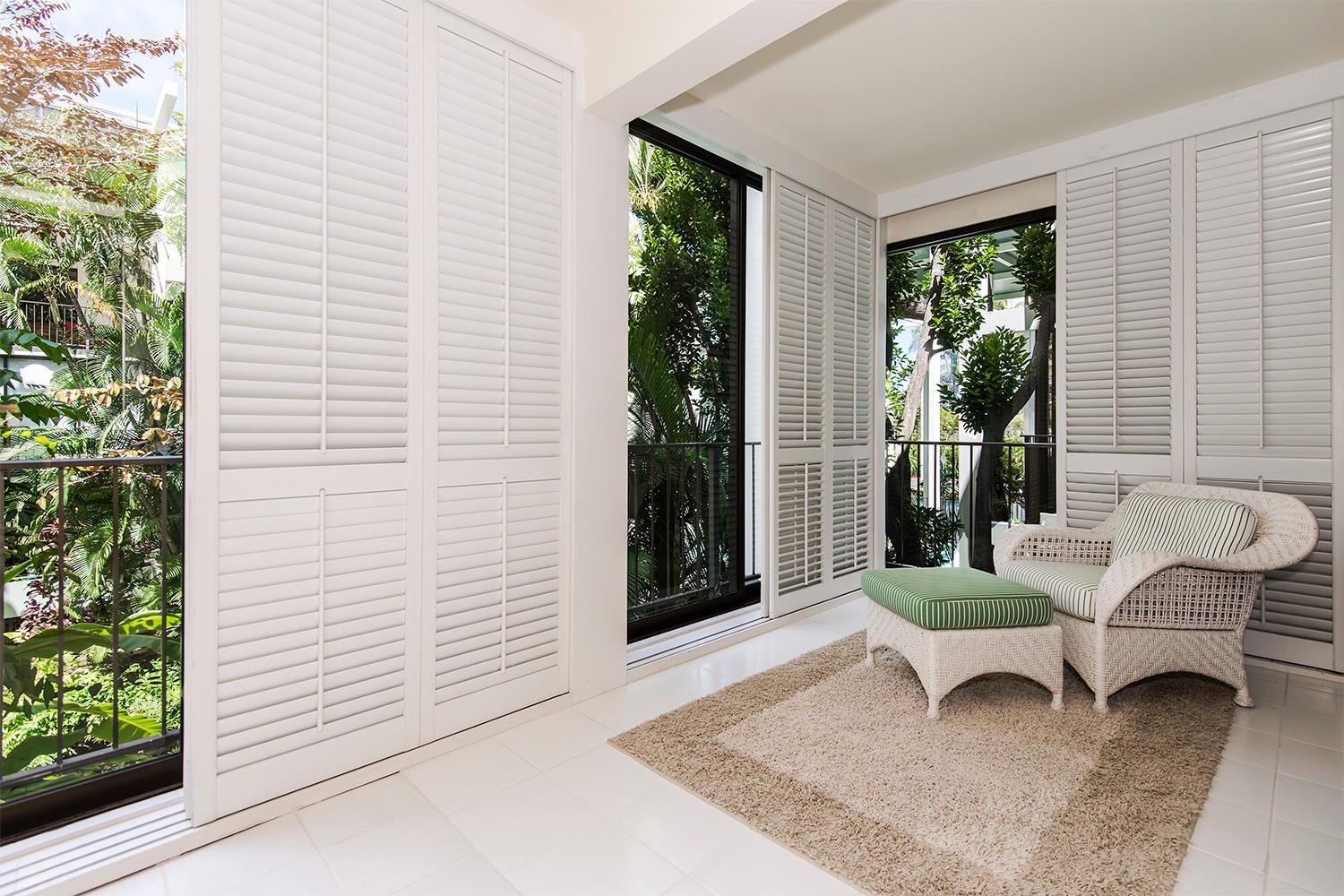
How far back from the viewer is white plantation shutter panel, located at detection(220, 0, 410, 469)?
1.67 meters

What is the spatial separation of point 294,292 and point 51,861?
1.50 meters

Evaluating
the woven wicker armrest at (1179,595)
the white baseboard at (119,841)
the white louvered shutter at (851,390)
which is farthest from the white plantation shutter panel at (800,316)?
the white baseboard at (119,841)

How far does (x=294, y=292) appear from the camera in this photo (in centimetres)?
176

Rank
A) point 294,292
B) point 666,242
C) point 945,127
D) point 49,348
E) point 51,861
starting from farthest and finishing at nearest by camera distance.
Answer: point 666,242 → point 945,127 → point 49,348 → point 294,292 → point 51,861

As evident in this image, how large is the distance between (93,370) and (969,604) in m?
3.10

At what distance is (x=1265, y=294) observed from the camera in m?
2.80

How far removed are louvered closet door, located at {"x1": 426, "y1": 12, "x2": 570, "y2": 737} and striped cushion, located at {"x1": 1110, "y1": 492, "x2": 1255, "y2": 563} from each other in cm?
241

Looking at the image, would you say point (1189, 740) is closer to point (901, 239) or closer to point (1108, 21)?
point (1108, 21)

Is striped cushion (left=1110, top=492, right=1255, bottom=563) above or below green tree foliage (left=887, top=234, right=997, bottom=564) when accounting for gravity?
below

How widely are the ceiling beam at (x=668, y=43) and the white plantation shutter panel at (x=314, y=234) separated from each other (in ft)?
2.35

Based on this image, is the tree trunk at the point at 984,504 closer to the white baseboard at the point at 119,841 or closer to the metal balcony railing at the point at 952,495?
the metal balcony railing at the point at 952,495

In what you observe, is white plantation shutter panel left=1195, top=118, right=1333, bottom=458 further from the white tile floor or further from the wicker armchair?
the white tile floor

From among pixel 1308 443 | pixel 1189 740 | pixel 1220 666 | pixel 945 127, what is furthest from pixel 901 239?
pixel 1189 740

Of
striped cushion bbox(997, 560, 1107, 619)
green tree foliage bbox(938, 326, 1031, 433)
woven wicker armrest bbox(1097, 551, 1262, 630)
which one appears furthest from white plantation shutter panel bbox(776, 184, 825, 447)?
woven wicker armrest bbox(1097, 551, 1262, 630)
